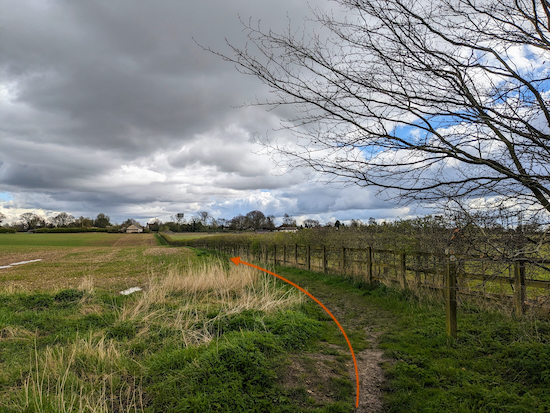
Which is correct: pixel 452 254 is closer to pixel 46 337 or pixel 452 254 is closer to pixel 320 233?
pixel 46 337

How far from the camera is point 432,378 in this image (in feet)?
12.8

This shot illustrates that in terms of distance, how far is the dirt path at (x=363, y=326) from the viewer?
3.81 metres

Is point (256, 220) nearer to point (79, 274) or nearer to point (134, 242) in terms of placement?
point (134, 242)

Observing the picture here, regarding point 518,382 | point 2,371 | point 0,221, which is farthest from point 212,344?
point 0,221

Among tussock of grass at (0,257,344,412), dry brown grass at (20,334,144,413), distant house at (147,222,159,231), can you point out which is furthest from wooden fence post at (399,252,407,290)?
distant house at (147,222,159,231)

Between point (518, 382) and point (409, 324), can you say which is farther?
point (409, 324)

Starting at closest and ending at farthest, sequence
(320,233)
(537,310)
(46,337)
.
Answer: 1. (537,310)
2. (46,337)
3. (320,233)

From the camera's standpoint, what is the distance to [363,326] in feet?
21.4

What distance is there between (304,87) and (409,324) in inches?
197

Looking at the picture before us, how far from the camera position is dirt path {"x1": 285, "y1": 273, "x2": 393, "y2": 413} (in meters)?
3.81

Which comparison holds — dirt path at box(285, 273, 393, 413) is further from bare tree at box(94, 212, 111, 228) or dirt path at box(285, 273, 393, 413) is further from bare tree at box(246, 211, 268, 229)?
bare tree at box(94, 212, 111, 228)

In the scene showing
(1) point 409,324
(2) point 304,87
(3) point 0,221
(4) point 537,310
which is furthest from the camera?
(3) point 0,221

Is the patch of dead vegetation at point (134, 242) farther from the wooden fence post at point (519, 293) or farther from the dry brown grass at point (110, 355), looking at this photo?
the wooden fence post at point (519, 293)

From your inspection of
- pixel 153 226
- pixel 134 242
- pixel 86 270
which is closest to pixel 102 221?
pixel 153 226
